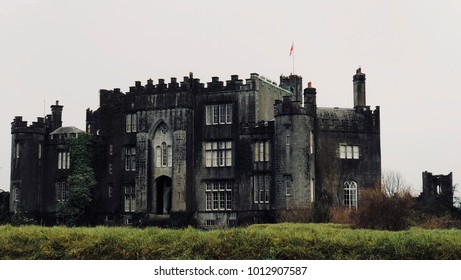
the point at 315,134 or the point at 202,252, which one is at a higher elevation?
the point at 315,134

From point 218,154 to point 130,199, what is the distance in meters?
8.15

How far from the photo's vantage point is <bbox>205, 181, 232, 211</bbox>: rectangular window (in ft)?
189

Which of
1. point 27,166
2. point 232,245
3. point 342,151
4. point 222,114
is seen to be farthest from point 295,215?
point 232,245

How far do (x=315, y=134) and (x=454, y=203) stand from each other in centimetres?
1140

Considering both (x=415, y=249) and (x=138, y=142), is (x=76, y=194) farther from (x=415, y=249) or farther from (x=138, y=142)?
(x=415, y=249)

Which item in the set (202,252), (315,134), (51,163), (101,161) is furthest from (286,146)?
(202,252)

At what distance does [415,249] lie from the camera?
70.0 feet

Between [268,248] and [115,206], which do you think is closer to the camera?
[268,248]

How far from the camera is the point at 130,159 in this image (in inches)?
2426

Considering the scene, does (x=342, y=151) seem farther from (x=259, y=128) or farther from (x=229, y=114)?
(x=229, y=114)
